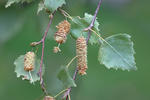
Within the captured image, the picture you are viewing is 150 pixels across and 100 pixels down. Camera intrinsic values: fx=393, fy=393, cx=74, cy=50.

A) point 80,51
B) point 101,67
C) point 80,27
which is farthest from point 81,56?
point 101,67

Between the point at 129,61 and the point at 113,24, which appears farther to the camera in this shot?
the point at 113,24

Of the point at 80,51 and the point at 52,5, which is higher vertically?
the point at 52,5

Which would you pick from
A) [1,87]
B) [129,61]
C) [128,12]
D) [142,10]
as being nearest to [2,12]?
[129,61]

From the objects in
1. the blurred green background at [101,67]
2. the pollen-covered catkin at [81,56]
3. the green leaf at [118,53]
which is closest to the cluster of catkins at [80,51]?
the pollen-covered catkin at [81,56]

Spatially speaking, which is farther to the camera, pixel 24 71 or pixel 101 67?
pixel 101 67

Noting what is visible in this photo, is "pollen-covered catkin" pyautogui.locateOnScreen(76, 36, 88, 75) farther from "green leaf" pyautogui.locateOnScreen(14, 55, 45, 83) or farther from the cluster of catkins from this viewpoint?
"green leaf" pyautogui.locateOnScreen(14, 55, 45, 83)

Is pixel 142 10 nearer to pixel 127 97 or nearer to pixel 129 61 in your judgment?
pixel 127 97

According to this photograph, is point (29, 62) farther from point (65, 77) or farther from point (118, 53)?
point (118, 53)

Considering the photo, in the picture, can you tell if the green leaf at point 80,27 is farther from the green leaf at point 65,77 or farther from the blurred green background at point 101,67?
the blurred green background at point 101,67
